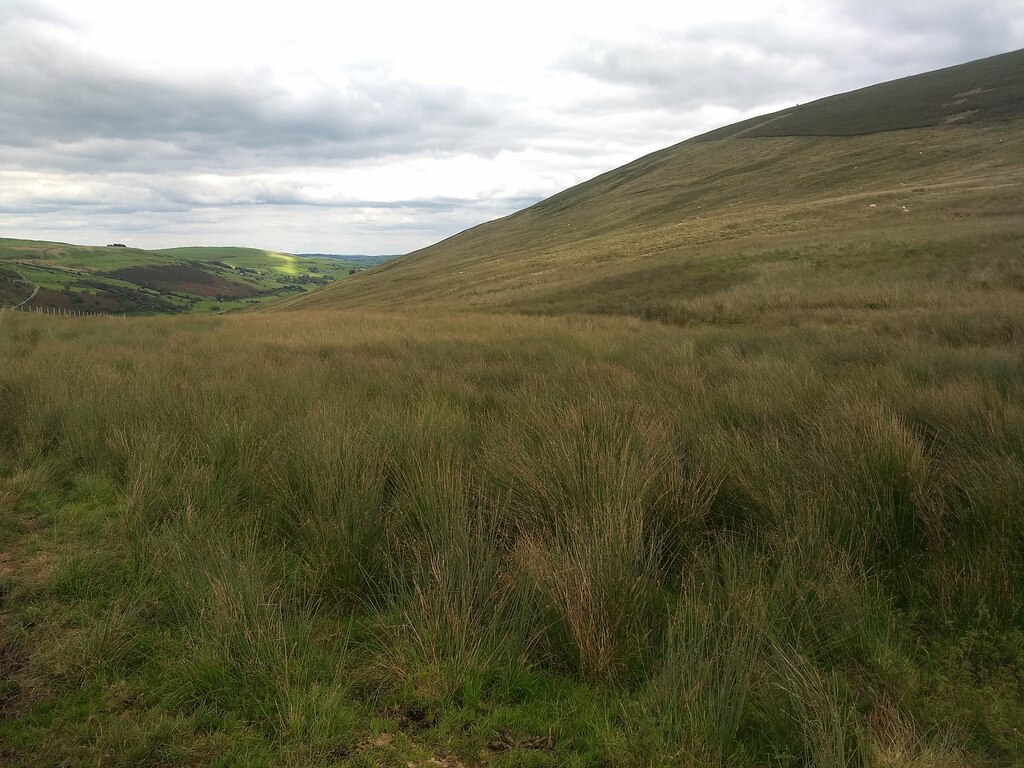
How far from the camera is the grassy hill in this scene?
71.2 meters

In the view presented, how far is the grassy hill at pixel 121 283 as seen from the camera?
71188 millimetres

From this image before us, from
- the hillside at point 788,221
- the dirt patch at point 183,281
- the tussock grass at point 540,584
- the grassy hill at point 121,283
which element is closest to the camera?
the tussock grass at point 540,584

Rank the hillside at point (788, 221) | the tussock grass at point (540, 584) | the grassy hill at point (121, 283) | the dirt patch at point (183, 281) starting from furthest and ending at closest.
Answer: the dirt patch at point (183, 281) → the grassy hill at point (121, 283) → the hillside at point (788, 221) → the tussock grass at point (540, 584)

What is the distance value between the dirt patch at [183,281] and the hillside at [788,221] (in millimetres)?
61690

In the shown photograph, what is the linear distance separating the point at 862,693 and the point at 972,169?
4764cm

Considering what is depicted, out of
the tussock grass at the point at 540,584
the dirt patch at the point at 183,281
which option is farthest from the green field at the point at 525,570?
the dirt patch at the point at 183,281

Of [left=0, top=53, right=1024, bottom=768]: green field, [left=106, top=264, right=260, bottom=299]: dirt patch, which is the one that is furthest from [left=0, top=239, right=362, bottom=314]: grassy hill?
[left=0, top=53, right=1024, bottom=768]: green field

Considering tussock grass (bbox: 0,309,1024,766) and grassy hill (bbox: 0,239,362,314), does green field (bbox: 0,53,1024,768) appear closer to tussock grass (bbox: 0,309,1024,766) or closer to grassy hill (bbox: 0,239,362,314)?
tussock grass (bbox: 0,309,1024,766)

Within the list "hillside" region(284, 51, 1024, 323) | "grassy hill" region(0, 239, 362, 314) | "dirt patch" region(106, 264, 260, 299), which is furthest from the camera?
"dirt patch" region(106, 264, 260, 299)

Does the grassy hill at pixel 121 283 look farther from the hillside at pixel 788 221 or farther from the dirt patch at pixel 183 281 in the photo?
the hillside at pixel 788 221

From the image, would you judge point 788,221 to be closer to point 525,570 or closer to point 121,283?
point 525,570

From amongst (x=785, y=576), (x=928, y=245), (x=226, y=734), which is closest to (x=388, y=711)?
(x=226, y=734)

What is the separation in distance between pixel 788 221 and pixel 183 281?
5086 inches

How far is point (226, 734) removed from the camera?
2352 mm
